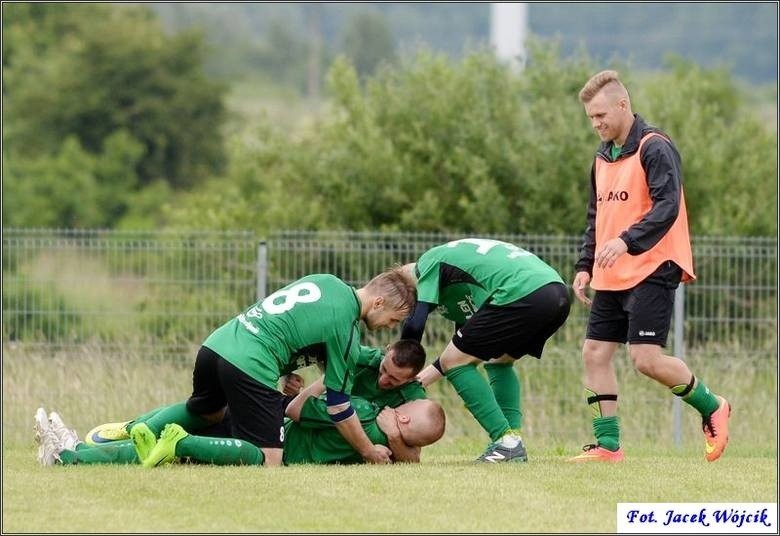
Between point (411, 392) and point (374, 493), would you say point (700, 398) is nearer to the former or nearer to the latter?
point (411, 392)

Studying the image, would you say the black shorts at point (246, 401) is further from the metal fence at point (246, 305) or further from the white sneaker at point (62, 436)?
the metal fence at point (246, 305)

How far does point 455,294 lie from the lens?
8.98m

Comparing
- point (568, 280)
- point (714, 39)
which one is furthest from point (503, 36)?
point (714, 39)

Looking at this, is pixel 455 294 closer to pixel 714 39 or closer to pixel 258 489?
pixel 258 489

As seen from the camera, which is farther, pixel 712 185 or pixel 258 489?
pixel 712 185

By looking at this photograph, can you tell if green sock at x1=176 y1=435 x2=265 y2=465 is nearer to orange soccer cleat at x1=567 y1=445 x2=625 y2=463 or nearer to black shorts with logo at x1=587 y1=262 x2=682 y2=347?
orange soccer cleat at x1=567 y1=445 x2=625 y2=463

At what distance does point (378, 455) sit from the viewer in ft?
28.3

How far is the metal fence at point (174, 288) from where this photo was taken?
45.2 ft

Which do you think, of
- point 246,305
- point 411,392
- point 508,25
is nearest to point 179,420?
point 411,392

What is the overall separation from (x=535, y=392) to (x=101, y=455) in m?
6.39

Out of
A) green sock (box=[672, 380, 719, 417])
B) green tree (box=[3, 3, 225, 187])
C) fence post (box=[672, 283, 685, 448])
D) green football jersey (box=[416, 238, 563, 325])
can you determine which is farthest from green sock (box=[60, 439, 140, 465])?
green tree (box=[3, 3, 225, 187])

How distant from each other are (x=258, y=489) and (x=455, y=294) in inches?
87.1

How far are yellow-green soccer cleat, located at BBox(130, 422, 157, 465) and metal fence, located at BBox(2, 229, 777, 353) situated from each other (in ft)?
17.2

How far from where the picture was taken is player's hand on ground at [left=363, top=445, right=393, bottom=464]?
28.2ft
